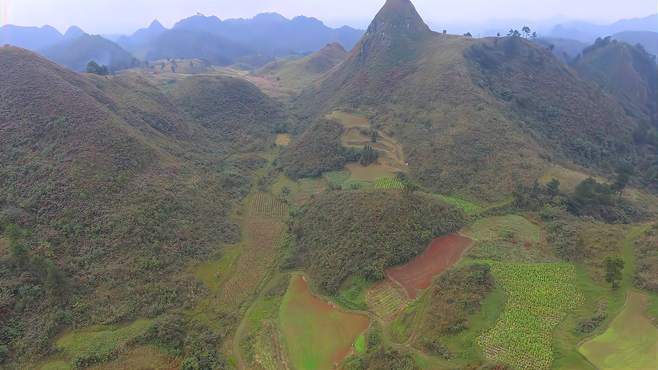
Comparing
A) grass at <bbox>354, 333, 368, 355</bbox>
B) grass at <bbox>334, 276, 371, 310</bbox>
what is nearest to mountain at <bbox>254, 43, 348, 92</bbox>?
grass at <bbox>334, 276, 371, 310</bbox>

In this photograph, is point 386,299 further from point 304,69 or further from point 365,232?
point 304,69

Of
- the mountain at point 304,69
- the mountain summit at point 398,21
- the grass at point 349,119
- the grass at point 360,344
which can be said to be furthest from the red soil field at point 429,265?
the mountain at point 304,69

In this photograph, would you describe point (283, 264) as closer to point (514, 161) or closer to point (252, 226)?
point (252, 226)

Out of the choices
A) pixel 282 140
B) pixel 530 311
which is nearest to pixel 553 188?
pixel 530 311

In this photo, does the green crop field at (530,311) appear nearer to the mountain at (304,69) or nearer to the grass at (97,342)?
the grass at (97,342)

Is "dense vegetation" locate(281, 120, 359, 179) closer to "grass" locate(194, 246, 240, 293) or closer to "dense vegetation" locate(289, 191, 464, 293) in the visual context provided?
"dense vegetation" locate(289, 191, 464, 293)

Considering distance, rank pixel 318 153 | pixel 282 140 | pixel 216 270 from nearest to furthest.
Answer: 1. pixel 216 270
2. pixel 318 153
3. pixel 282 140

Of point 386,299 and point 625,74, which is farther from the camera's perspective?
point 625,74
